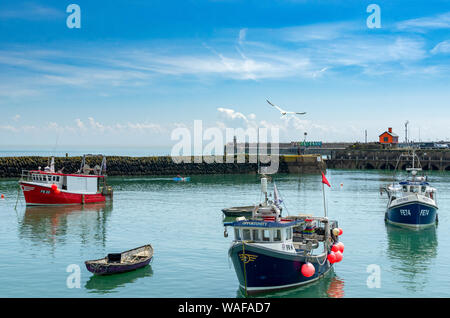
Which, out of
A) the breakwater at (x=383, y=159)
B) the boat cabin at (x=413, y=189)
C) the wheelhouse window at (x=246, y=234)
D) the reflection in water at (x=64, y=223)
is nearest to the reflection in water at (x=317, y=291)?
the wheelhouse window at (x=246, y=234)

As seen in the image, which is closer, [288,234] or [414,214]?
[288,234]

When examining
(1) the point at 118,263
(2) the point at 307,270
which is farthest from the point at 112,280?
(2) the point at 307,270

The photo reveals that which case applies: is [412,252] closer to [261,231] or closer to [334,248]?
[334,248]

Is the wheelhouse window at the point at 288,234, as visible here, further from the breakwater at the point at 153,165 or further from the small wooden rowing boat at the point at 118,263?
the breakwater at the point at 153,165

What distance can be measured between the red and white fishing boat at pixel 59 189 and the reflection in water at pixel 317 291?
3969 centimetres

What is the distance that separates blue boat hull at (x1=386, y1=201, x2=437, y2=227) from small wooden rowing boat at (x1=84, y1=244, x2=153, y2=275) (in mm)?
24610

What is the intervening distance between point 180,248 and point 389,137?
5446 inches

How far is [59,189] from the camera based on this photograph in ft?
195

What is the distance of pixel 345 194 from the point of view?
73.3 m

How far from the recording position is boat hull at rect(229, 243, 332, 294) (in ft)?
77.4

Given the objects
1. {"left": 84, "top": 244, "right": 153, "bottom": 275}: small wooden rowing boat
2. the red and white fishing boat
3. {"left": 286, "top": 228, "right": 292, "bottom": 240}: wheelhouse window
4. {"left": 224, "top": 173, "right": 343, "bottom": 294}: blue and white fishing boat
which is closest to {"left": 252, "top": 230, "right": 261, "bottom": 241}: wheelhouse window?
{"left": 224, "top": 173, "right": 343, "bottom": 294}: blue and white fishing boat

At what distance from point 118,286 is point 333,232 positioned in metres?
13.1
